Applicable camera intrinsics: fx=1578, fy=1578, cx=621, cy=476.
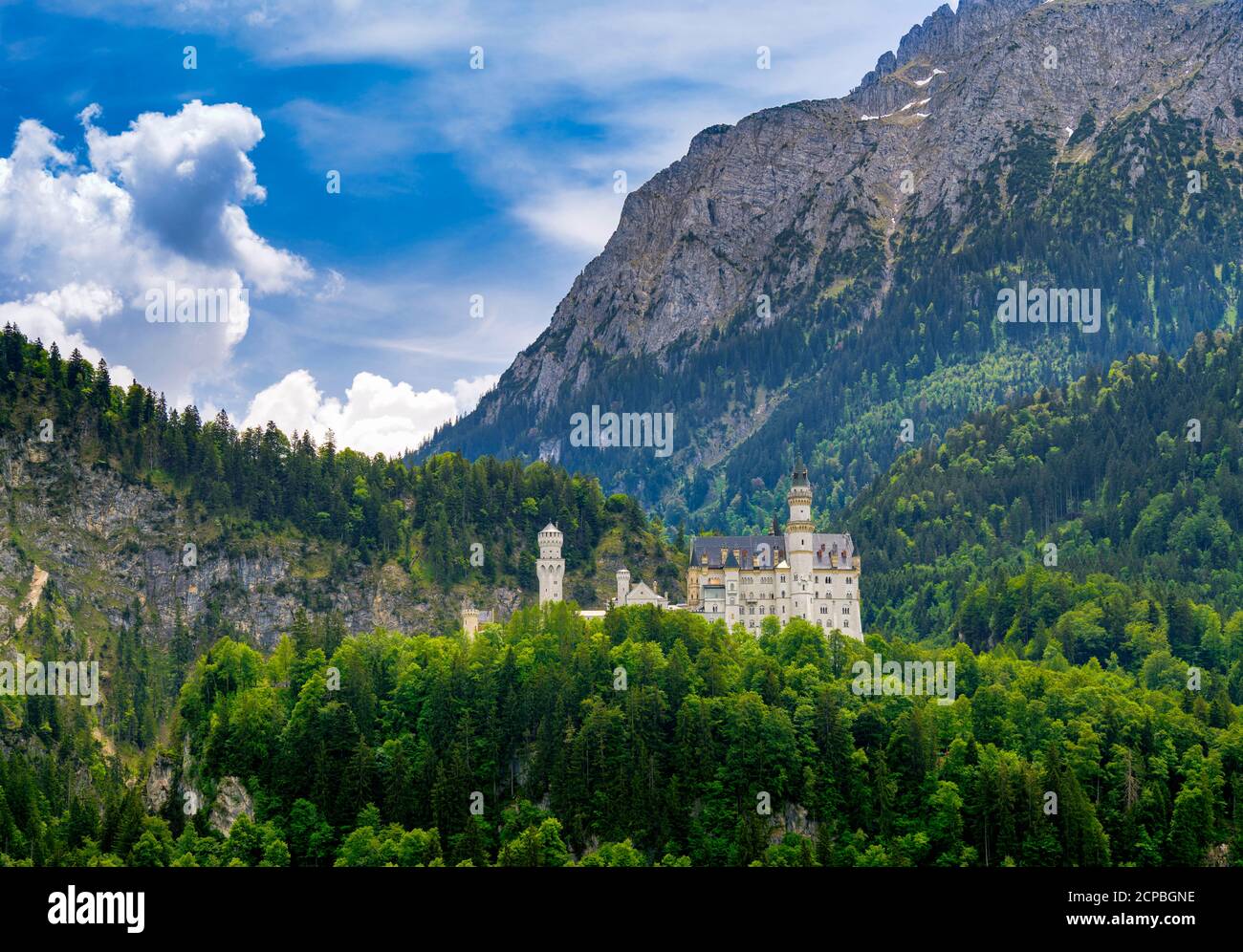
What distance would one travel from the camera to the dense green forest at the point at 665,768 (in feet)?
398

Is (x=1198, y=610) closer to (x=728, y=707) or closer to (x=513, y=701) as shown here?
Result: (x=728, y=707)

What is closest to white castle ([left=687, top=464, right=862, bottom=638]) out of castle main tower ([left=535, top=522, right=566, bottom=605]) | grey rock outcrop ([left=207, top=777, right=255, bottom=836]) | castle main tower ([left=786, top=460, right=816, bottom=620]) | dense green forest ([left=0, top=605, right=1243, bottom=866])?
castle main tower ([left=786, top=460, right=816, bottom=620])

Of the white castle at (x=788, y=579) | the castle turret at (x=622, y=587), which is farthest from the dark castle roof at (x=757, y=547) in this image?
the castle turret at (x=622, y=587)

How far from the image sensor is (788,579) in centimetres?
15838

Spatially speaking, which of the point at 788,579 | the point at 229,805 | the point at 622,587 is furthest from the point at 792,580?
the point at 229,805

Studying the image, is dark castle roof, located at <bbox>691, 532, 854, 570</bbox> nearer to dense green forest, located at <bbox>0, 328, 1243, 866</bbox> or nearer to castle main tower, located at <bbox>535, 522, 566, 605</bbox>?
dense green forest, located at <bbox>0, 328, 1243, 866</bbox>

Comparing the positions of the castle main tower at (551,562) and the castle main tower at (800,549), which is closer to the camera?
the castle main tower at (800,549)

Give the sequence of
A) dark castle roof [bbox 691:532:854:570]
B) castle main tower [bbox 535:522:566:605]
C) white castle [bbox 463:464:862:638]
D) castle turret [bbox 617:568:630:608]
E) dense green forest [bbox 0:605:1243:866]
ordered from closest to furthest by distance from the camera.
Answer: dense green forest [bbox 0:605:1243:866] → white castle [bbox 463:464:862:638] → dark castle roof [bbox 691:532:854:570] → castle turret [bbox 617:568:630:608] → castle main tower [bbox 535:522:566:605]

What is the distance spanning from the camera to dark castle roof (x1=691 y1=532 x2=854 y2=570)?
15950cm

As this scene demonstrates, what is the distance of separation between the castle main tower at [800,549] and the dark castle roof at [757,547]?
2.87ft

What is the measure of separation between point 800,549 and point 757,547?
457 centimetres

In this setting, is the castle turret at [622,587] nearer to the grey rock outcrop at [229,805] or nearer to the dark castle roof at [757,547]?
the dark castle roof at [757,547]

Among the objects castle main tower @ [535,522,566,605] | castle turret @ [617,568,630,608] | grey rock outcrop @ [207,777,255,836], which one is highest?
castle main tower @ [535,522,566,605]
